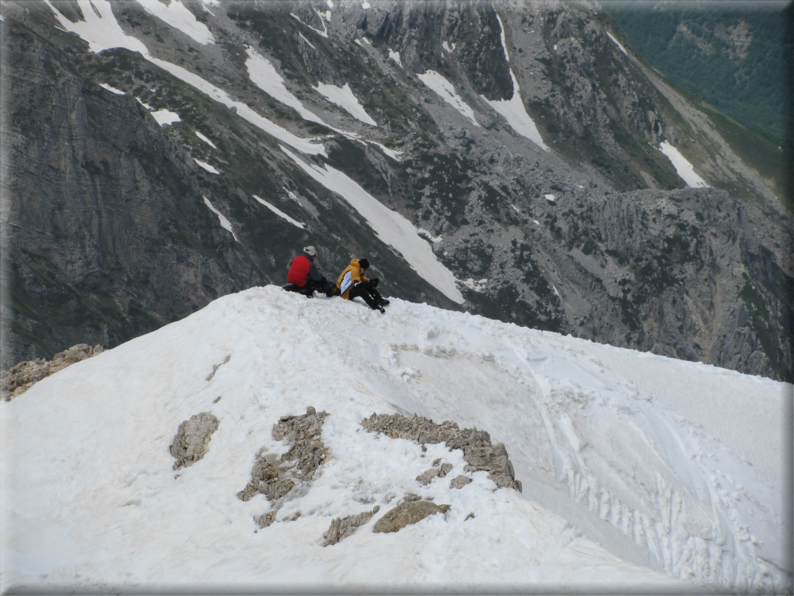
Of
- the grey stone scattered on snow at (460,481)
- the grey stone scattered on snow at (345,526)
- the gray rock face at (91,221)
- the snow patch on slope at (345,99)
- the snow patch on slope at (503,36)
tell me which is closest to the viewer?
the grey stone scattered on snow at (345,526)

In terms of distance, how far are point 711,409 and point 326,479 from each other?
15760 millimetres

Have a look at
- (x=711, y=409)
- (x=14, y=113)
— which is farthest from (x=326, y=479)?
(x=14, y=113)

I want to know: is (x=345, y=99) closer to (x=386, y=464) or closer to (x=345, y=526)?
(x=386, y=464)

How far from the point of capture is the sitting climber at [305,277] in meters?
19.4

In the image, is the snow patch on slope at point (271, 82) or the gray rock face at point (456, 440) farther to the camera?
the snow patch on slope at point (271, 82)

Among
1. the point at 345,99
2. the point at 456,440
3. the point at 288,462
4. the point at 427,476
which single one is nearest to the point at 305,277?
the point at 288,462

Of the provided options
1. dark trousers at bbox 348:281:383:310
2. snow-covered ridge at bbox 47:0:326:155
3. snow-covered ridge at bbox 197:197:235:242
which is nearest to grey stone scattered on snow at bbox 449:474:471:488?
dark trousers at bbox 348:281:383:310

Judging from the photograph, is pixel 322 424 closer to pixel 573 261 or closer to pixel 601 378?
pixel 601 378

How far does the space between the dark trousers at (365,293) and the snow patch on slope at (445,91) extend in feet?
475

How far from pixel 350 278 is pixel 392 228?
303 ft

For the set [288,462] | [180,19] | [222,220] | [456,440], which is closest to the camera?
[456,440]

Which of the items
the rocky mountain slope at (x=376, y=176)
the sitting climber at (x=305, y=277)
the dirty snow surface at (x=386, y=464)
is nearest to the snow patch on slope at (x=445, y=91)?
the rocky mountain slope at (x=376, y=176)

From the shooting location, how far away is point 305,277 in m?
19.5

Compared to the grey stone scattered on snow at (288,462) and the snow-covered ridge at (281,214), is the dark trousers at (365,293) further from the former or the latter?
the snow-covered ridge at (281,214)
